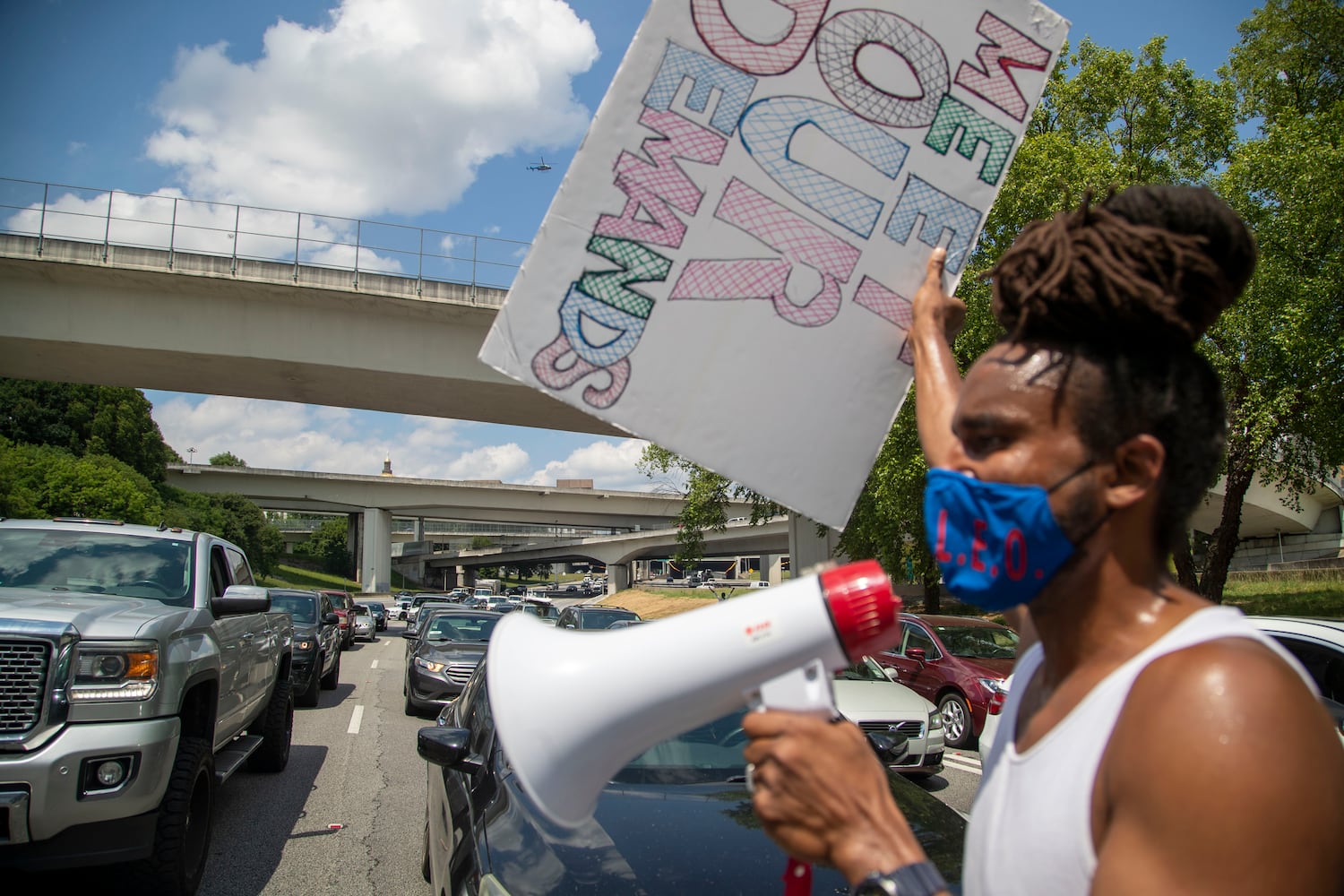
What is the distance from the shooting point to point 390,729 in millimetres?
11945

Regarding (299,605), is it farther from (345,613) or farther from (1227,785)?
(1227,785)

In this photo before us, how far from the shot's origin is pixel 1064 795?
125 cm

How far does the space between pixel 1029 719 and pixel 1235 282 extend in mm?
726

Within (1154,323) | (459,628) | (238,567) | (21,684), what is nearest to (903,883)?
(1154,323)

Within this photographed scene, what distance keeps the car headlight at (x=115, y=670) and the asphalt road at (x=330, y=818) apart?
1.02 meters

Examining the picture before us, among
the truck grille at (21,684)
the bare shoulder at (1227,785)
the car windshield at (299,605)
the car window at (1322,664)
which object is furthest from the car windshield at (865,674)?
the bare shoulder at (1227,785)

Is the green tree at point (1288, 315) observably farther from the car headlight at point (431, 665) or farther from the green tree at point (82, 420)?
the green tree at point (82, 420)

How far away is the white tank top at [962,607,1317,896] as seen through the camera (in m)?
1.21

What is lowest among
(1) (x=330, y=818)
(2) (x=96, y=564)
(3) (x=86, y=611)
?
(1) (x=330, y=818)

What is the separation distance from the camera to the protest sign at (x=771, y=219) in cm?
173

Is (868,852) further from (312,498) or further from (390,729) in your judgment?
(312,498)

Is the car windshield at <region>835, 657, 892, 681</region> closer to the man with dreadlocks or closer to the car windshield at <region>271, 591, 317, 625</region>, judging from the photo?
the car windshield at <region>271, 591, 317, 625</region>

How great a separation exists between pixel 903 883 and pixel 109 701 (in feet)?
15.9

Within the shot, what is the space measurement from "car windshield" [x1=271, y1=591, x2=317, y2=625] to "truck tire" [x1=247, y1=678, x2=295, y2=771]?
20.4 feet
